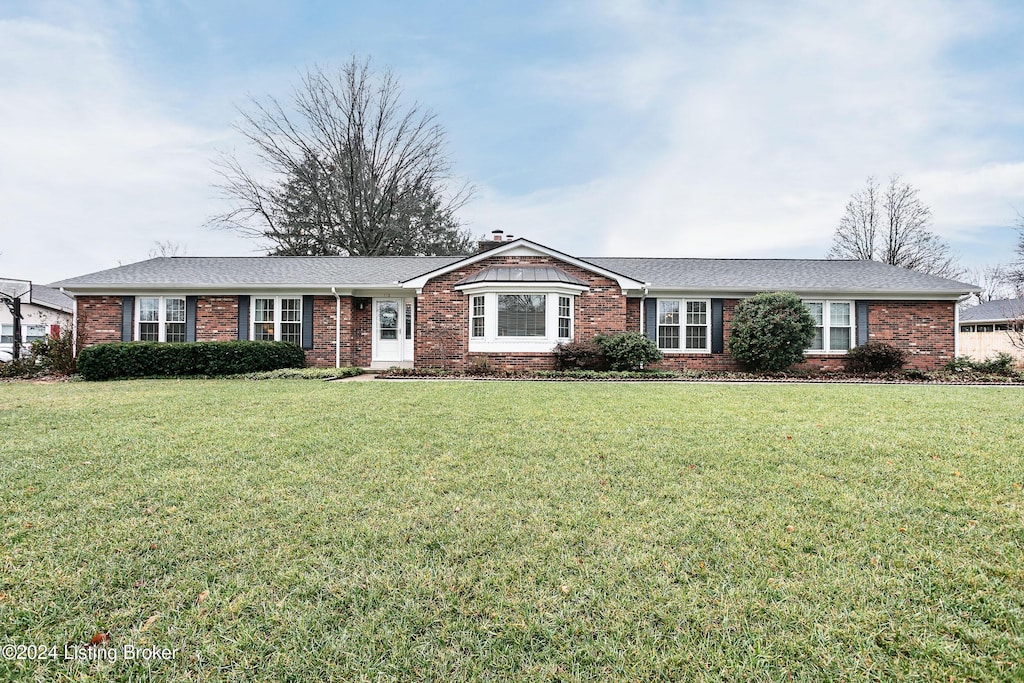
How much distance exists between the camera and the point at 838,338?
49.2 ft

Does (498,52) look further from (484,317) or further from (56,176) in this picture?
(56,176)

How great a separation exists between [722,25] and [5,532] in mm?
14813

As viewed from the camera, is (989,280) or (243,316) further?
(989,280)

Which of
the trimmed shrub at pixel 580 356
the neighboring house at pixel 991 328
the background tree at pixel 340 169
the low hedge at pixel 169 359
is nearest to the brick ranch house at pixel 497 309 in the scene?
the trimmed shrub at pixel 580 356

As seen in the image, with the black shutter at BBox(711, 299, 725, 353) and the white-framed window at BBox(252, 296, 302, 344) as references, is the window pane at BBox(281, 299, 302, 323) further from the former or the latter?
the black shutter at BBox(711, 299, 725, 353)

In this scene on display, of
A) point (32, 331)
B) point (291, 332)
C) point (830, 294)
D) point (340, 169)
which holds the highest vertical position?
point (340, 169)

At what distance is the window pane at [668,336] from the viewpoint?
1516 centimetres

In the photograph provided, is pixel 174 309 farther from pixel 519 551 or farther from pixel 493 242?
pixel 519 551

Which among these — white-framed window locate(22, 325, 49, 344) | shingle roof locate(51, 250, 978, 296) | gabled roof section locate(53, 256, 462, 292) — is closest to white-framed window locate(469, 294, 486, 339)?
shingle roof locate(51, 250, 978, 296)

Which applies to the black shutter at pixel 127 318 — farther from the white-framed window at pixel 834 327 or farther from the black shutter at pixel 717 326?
the white-framed window at pixel 834 327

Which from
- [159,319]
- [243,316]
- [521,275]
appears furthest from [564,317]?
[159,319]

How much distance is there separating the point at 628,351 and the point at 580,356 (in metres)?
1.34

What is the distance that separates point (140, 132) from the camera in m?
13.8

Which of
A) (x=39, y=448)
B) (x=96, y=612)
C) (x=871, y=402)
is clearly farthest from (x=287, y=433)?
(x=871, y=402)
